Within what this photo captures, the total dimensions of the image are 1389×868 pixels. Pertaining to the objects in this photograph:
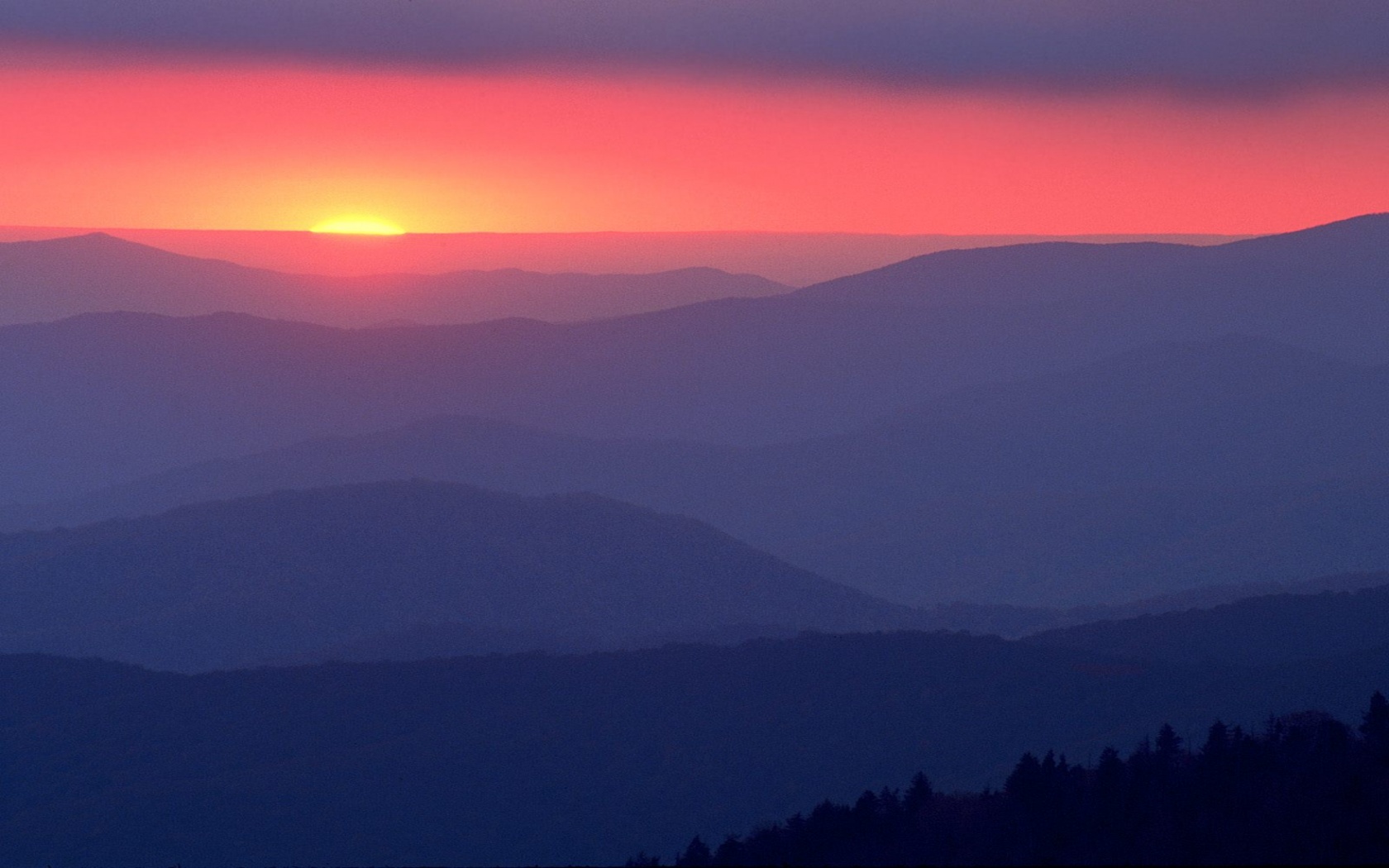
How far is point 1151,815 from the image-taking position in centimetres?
4962

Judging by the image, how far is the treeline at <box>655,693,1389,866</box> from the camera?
147ft

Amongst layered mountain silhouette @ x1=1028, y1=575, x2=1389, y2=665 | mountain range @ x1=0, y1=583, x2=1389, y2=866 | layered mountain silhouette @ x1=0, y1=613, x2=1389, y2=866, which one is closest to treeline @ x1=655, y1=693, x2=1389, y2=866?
mountain range @ x1=0, y1=583, x2=1389, y2=866

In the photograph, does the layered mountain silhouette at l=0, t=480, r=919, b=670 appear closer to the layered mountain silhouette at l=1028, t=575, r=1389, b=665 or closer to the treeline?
the layered mountain silhouette at l=1028, t=575, r=1389, b=665

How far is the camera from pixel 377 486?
18212 centimetres

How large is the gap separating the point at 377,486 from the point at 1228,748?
134547 mm

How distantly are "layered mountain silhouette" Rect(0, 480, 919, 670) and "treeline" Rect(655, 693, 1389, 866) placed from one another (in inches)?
3492

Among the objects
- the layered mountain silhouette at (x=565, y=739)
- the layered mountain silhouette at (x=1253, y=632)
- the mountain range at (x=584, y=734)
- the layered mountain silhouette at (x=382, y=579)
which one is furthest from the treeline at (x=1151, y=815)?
the layered mountain silhouette at (x=382, y=579)

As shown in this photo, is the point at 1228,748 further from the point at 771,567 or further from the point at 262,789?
the point at 771,567

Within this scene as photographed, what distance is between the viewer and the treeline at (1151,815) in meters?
44.9

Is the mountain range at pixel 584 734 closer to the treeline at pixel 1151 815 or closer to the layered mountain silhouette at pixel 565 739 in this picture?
the layered mountain silhouette at pixel 565 739

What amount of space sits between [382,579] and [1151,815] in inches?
4878

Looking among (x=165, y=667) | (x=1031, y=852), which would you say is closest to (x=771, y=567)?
(x=165, y=667)

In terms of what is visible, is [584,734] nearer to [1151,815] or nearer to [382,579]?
[1151,815]

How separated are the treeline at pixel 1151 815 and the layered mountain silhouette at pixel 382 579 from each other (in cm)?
8869
